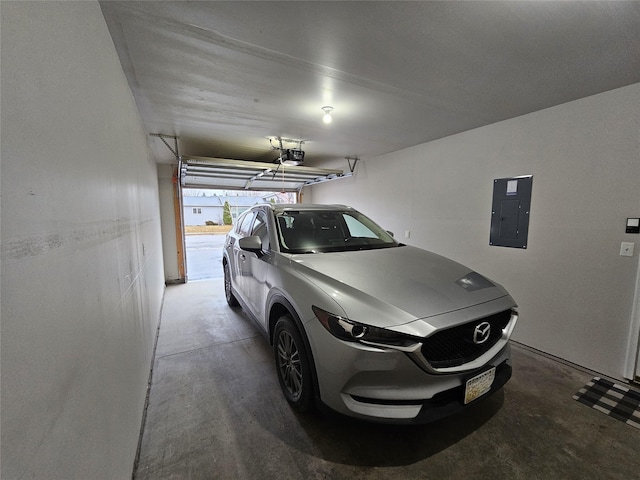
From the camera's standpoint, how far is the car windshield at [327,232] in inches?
91.8

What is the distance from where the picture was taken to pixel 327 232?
8.52 feet

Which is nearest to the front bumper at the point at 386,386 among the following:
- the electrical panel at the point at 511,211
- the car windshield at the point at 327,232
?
the car windshield at the point at 327,232

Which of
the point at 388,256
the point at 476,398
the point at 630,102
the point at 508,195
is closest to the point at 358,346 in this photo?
the point at 476,398

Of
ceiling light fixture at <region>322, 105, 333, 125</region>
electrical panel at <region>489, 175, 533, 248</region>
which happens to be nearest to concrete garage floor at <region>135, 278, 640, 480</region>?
electrical panel at <region>489, 175, 533, 248</region>

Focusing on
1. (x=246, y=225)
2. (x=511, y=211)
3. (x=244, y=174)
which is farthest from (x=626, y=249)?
(x=244, y=174)

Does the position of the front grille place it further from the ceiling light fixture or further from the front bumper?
the ceiling light fixture

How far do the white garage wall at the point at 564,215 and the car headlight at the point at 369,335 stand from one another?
2307 millimetres

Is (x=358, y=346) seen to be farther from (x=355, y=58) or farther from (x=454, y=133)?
(x=454, y=133)

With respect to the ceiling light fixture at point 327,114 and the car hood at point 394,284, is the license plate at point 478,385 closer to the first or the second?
the car hood at point 394,284

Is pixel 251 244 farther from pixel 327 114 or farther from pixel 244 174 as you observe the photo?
pixel 244 174

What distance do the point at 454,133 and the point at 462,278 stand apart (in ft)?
8.16

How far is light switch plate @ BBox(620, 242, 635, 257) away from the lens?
222cm

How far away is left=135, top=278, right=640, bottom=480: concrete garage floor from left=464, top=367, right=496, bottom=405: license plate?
0.40m

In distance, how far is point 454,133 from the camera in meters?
3.53
